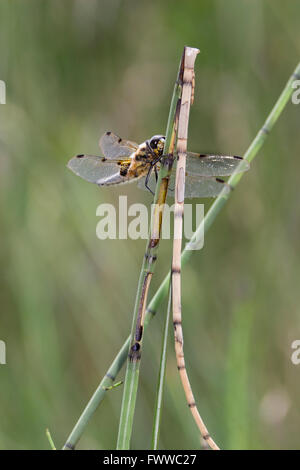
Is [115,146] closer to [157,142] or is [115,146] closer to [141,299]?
[157,142]

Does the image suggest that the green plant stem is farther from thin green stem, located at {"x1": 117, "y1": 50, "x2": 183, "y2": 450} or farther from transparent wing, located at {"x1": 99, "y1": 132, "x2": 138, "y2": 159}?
transparent wing, located at {"x1": 99, "y1": 132, "x2": 138, "y2": 159}

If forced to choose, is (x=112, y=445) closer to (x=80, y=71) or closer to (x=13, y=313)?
(x=13, y=313)

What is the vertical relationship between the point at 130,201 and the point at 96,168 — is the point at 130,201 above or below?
below

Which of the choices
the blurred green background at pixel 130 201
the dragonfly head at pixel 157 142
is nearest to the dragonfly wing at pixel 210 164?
the dragonfly head at pixel 157 142

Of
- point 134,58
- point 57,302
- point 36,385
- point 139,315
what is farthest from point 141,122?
point 139,315

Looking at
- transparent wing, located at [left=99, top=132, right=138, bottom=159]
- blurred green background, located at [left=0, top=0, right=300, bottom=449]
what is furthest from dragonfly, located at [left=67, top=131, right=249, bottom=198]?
blurred green background, located at [left=0, top=0, right=300, bottom=449]

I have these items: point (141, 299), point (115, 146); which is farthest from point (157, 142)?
point (141, 299)
